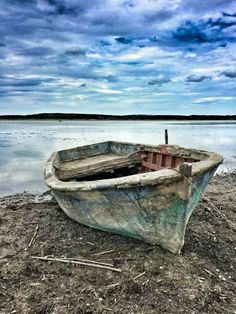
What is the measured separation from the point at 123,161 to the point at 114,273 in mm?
3967

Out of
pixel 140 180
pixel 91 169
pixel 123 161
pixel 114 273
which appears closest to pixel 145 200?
pixel 140 180

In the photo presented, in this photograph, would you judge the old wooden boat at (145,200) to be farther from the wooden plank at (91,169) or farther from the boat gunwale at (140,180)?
the wooden plank at (91,169)

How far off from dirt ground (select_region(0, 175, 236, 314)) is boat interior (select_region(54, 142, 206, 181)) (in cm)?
138

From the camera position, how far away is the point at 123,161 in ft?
28.0

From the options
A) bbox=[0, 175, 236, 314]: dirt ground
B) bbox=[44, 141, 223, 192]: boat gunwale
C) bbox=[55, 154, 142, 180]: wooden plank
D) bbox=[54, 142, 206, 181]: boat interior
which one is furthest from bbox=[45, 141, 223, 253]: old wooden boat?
bbox=[55, 154, 142, 180]: wooden plank

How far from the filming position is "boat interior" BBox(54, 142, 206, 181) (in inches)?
308

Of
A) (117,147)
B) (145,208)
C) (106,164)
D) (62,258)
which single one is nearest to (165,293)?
(145,208)

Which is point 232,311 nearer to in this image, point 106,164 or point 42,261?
point 42,261

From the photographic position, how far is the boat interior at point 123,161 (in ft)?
25.7

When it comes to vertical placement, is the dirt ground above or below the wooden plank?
below

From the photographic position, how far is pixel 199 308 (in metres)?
4.15

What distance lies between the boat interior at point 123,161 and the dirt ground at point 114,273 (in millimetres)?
1377

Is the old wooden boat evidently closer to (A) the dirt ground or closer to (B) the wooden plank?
(A) the dirt ground

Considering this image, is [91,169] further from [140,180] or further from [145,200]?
[140,180]
